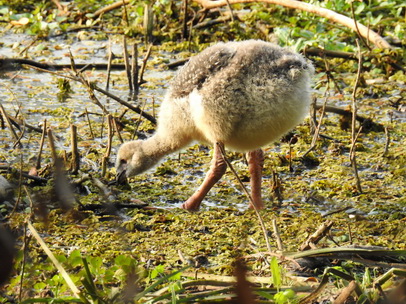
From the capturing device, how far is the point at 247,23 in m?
7.73

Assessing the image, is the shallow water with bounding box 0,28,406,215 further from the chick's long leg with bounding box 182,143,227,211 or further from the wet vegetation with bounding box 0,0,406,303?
the chick's long leg with bounding box 182,143,227,211

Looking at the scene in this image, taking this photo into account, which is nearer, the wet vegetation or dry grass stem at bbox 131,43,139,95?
the wet vegetation

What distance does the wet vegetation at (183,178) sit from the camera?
2811 millimetres

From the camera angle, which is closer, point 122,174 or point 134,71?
point 122,174

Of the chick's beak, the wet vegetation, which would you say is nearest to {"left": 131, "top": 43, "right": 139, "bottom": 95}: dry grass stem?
the wet vegetation

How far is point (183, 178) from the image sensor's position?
16.3 ft

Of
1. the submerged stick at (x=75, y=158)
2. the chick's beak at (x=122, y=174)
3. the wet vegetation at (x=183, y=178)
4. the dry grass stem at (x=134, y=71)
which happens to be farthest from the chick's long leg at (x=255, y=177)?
the dry grass stem at (x=134, y=71)

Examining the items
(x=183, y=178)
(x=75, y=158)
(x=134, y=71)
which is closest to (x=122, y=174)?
(x=75, y=158)

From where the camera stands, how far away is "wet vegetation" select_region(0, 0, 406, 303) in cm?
Answer: 281

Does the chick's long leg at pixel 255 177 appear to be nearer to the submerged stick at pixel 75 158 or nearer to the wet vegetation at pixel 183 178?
the wet vegetation at pixel 183 178

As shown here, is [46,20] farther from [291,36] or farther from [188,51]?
[291,36]

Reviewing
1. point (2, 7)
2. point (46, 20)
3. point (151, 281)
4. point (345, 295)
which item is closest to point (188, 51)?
point (46, 20)

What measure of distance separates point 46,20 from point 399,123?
4474mm

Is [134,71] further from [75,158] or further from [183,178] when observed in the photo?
[75,158]
